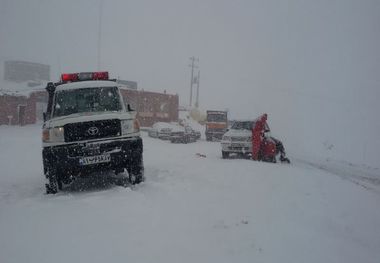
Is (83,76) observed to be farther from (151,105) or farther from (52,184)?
(151,105)

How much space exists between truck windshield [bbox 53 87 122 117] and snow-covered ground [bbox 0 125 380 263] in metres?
1.89

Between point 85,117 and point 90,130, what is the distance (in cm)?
33

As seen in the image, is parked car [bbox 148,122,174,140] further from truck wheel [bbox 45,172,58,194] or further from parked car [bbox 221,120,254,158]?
truck wheel [bbox 45,172,58,194]

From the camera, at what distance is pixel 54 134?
25.0ft

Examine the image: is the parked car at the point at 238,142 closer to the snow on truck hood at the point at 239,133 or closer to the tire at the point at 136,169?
the snow on truck hood at the point at 239,133

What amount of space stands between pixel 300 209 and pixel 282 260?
255 centimetres

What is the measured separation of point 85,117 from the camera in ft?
25.4

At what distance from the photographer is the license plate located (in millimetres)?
7525

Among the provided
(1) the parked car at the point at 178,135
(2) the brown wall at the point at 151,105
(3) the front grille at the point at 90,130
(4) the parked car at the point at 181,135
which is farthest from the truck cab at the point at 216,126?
(3) the front grille at the point at 90,130

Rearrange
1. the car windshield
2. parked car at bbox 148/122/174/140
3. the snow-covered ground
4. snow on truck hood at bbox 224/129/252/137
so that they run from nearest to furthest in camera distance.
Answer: the snow-covered ground, snow on truck hood at bbox 224/129/252/137, the car windshield, parked car at bbox 148/122/174/140

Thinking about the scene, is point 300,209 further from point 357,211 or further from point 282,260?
point 282,260

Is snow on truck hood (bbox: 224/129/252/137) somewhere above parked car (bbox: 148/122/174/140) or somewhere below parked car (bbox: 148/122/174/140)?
above

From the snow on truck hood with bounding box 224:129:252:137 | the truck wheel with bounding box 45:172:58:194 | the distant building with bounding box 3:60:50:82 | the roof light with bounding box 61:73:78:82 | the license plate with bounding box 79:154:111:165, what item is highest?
the distant building with bounding box 3:60:50:82

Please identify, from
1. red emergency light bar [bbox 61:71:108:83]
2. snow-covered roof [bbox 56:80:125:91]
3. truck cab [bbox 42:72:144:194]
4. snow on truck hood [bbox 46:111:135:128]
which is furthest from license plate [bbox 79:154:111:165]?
red emergency light bar [bbox 61:71:108:83]
